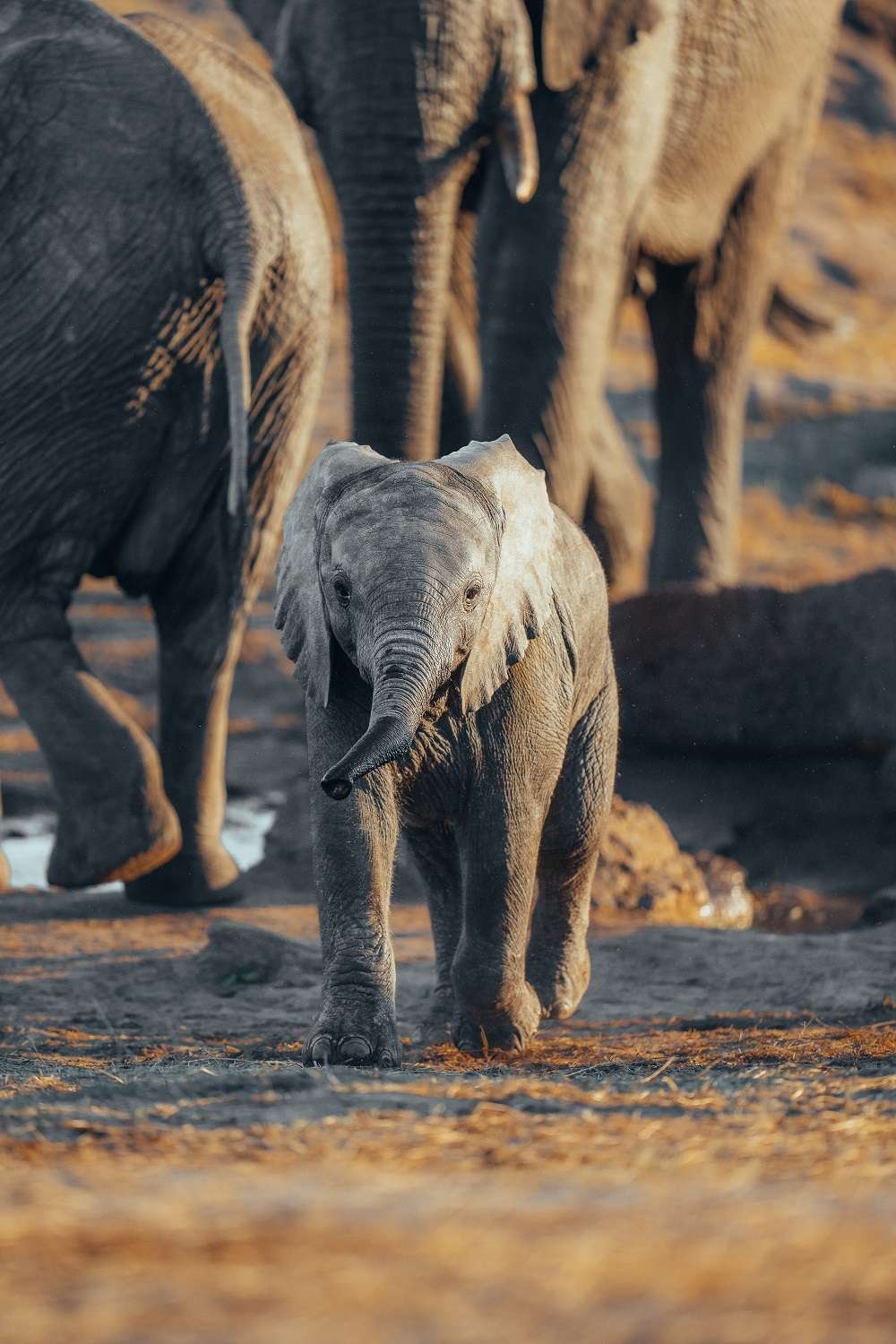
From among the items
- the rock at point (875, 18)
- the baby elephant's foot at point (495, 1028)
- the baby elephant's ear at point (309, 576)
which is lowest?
the baby elephant's foot at point (495, 1028)

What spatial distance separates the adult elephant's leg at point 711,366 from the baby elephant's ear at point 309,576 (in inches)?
201

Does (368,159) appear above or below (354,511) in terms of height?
above

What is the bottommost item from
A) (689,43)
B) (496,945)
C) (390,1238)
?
(496,945)

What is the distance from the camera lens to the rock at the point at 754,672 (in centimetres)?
699

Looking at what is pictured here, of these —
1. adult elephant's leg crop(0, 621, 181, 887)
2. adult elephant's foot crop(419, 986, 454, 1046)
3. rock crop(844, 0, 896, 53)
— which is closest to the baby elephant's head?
adult elephant's foot crop(419, 986, 454, 1046)

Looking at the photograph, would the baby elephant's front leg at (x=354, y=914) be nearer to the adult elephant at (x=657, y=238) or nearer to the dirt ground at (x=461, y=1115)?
the dirt ground at (x=461, y=1115)

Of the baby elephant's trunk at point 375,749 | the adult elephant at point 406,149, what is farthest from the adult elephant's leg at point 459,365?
the baby elephant's trunk at point 375,749

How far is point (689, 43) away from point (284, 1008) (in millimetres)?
4589

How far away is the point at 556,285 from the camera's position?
696 cm

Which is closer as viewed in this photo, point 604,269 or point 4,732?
point 604,269

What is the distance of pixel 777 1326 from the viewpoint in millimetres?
1842

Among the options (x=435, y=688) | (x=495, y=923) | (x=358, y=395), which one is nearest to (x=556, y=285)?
(x=358, y=395)

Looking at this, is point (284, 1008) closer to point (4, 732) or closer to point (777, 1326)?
point (777, 1326)

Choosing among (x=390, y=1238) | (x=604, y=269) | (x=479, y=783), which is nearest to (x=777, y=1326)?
(x=390, y=1238)
